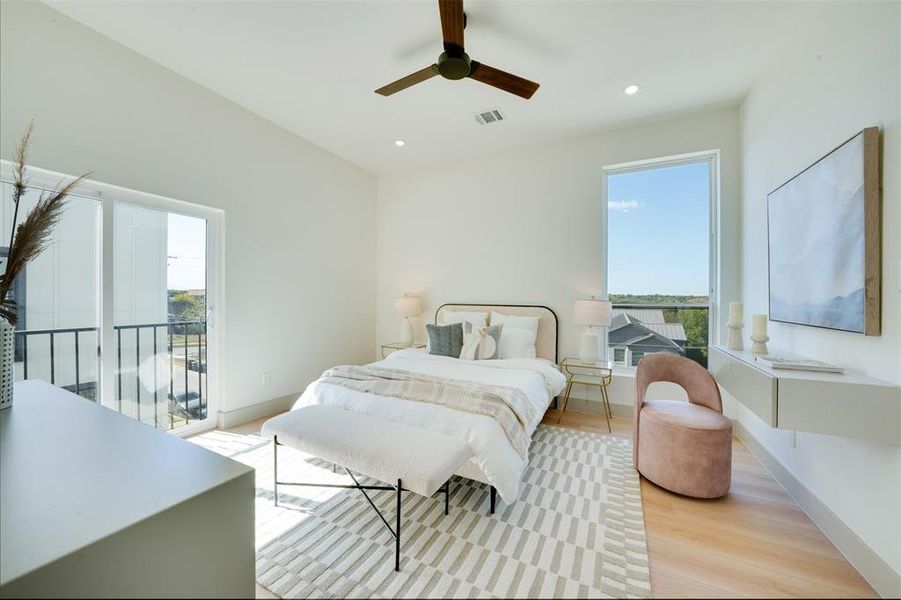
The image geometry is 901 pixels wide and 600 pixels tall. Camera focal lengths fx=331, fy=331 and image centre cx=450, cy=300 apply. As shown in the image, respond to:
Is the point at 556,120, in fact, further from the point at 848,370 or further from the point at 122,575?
the point at 122,575

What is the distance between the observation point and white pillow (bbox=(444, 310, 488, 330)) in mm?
3568

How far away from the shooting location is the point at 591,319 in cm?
310

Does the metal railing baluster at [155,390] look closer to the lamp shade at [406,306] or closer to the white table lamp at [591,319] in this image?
the lamp shade at [406,306]

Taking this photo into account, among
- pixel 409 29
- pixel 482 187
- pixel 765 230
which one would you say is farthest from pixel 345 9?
pixel 765 230

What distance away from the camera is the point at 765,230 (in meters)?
2.29

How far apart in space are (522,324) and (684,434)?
180cm

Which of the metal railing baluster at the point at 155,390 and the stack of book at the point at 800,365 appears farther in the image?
the metal railing baluster at the point at 155,390

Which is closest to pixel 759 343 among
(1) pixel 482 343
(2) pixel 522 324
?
(2) pixel 522 324

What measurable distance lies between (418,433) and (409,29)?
2371mm

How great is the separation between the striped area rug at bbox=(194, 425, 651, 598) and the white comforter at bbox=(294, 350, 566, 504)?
0.53 feet

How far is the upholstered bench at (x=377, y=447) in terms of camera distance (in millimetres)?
1354

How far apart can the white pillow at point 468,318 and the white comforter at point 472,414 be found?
1.85 feet

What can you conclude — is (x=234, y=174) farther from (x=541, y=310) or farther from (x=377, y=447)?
(x=541, y=310)

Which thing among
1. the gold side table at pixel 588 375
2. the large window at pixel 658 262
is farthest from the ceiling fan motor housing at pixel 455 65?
the gold side table at pixel 588 375
